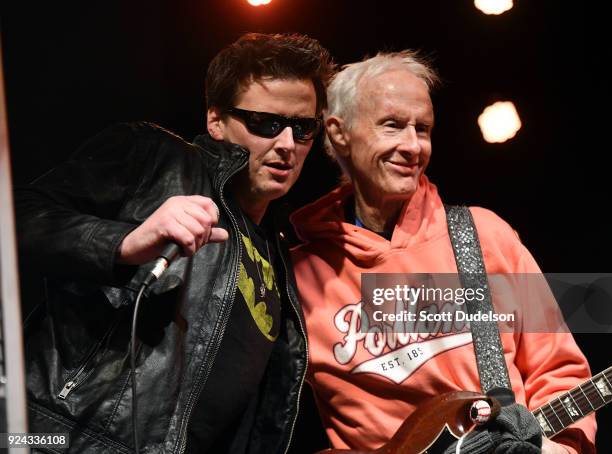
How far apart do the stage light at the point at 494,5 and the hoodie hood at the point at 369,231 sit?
86cm

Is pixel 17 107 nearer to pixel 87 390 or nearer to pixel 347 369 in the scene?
pixel 87 390

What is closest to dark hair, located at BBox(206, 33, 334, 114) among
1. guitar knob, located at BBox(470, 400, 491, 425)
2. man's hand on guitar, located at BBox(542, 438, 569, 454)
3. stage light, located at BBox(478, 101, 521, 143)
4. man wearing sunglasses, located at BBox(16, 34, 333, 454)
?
man wearing sunglasses, located at BBox(16, 34, 333, 454)

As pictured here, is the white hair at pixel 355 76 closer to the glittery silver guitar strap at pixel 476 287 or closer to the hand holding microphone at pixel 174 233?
the glittery silver guitar strap at pixel 476 287

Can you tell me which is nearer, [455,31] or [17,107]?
[17,107]

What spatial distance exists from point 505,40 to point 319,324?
1483 millimetres

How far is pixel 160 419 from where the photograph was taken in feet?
7.55

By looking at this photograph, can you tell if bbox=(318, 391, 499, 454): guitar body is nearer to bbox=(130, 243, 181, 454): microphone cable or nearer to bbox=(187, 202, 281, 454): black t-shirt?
bbox=(187, 202, 281, 454): black t-shirt

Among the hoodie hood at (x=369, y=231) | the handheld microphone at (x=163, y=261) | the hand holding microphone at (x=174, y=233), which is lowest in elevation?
the handheld microphone at (x=163, y=261)

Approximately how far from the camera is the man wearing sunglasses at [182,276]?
2.25m

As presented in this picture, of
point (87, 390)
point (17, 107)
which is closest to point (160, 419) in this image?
point (87, 390)

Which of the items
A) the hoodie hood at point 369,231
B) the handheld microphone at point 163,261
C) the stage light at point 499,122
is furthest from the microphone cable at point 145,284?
the stage light at point 499,122

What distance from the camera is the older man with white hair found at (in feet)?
9.75

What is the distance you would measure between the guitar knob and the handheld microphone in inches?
43.2

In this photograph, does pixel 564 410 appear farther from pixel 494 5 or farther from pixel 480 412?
pixel 494 5
